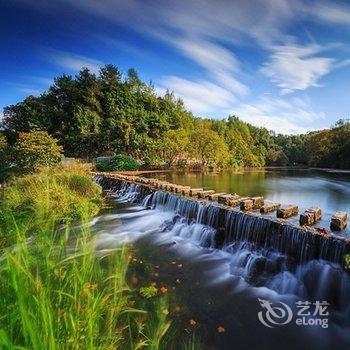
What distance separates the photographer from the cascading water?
5492 mm

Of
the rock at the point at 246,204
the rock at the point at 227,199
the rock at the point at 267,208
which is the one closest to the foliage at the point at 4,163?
the rock at the point at 227,199

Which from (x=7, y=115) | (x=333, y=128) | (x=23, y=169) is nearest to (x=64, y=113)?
(x=7, y=115)

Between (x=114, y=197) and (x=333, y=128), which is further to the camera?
(x=333, y=128)

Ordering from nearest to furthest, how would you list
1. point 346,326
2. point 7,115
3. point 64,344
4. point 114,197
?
1. point 64,344
2. point 346,326
3. point 114,197
4. point 7,115

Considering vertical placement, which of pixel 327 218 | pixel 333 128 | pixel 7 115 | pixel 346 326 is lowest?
pixel 346 326

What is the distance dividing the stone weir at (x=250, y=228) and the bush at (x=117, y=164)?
1282 cm

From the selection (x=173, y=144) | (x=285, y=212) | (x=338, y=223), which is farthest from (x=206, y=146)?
(x=338, y=223)

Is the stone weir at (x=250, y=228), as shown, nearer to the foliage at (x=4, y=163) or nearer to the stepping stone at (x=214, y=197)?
the stepping stone at (x=214, y=197)

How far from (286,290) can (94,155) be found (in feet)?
84.2

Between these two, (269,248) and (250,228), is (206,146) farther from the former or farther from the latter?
(269,248)

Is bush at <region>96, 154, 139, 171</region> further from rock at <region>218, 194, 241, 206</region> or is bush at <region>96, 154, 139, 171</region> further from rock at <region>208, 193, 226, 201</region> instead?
rock at <region>218, 194, 241, 206</region>

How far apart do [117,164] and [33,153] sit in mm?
9236

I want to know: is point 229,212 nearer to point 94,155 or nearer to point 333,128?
point 94,155

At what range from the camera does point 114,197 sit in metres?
14.8
